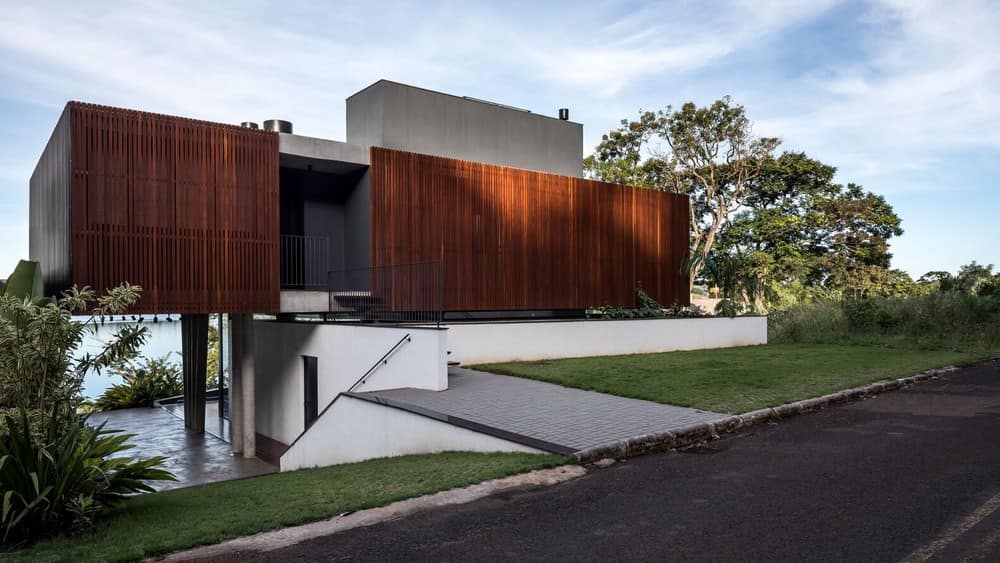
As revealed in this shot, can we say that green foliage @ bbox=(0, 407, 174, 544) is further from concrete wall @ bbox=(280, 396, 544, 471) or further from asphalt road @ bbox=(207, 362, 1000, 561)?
concrete wall @ bbox=(280, 396, 544, 471)

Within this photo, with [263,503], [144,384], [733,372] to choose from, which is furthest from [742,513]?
[144,384]

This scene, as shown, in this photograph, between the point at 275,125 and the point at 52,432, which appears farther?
the point at 275,125

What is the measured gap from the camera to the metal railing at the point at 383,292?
49.5 ft

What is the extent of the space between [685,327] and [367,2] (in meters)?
Answer: 13.5

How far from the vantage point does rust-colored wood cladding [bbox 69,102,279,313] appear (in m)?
12.7

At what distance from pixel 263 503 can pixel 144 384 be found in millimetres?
→ 20731

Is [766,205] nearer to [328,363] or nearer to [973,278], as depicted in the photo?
[973,278]

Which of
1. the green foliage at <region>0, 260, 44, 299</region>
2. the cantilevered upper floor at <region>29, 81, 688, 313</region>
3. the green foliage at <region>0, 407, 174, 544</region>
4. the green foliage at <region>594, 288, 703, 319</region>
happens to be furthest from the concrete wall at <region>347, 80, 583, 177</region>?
the green foliage at <region>0, 407, 174, 544</region>

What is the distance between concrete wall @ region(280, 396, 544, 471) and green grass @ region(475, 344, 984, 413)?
11.9 feet

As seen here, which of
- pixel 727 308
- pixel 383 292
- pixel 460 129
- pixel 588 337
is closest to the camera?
pixel 383 292

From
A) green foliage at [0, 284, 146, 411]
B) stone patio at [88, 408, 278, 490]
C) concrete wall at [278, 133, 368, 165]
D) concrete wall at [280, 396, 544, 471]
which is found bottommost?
stone patio at [88, 408, 278, 490]

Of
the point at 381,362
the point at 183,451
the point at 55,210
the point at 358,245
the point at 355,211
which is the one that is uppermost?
the point at 355,211

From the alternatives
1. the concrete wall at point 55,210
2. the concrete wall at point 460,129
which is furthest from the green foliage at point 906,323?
the concrete wall at point 55,210

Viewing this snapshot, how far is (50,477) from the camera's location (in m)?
5.43
